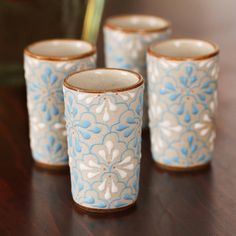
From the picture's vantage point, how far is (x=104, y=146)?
2.39ft

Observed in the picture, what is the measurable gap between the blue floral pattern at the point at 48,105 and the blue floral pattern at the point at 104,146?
100mm

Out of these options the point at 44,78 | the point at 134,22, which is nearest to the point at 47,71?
the point at 44,78

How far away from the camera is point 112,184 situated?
749 mm

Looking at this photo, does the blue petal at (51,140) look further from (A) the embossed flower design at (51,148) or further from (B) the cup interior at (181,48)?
(B) the cup interior at (181,48)

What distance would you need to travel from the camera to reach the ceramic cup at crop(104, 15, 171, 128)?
951 millimetres

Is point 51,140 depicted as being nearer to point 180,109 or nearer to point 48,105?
point 48,105

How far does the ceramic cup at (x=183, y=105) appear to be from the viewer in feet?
2.68

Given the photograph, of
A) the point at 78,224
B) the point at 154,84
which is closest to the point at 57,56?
the point at 154,84

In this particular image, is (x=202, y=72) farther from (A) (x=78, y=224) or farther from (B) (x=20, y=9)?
(B) (x=20, y=9)

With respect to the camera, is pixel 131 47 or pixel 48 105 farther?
pixel 131 47

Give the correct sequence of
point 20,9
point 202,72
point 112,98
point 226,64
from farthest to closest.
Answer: point 226,64 < point 20,9 < point 202,72 < point 112,98

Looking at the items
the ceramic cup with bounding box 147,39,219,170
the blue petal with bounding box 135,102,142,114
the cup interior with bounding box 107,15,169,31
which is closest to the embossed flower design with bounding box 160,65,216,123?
the ceramic cup with bounding box 147,39,219,170

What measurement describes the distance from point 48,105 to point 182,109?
0.58 ft

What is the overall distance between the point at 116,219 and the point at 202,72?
217 millimetres
